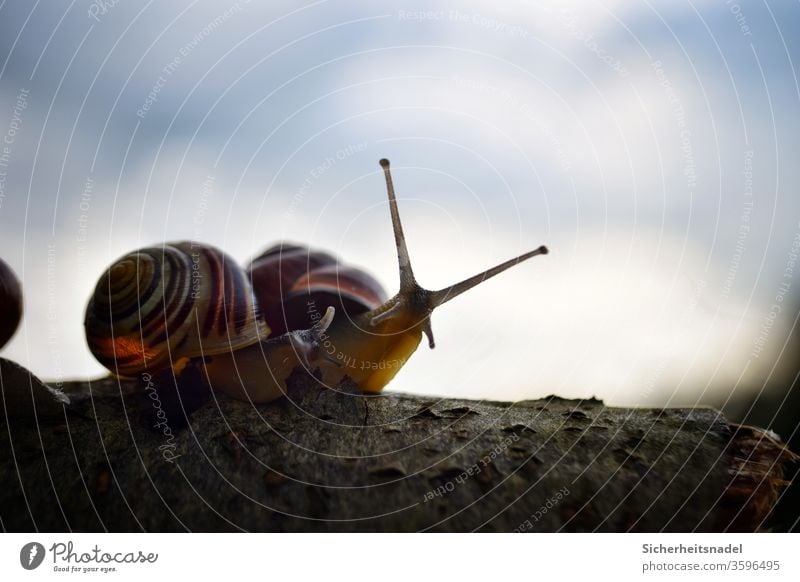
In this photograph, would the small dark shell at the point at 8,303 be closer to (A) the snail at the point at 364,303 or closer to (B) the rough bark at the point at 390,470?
(B) the rough bark at the point at 390,470

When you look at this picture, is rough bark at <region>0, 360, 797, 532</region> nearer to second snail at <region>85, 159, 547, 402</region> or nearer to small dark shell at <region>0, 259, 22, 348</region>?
second snail at <region>85, 159, 547, 402</region>

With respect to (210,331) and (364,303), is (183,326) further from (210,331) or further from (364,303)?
(364,303)
